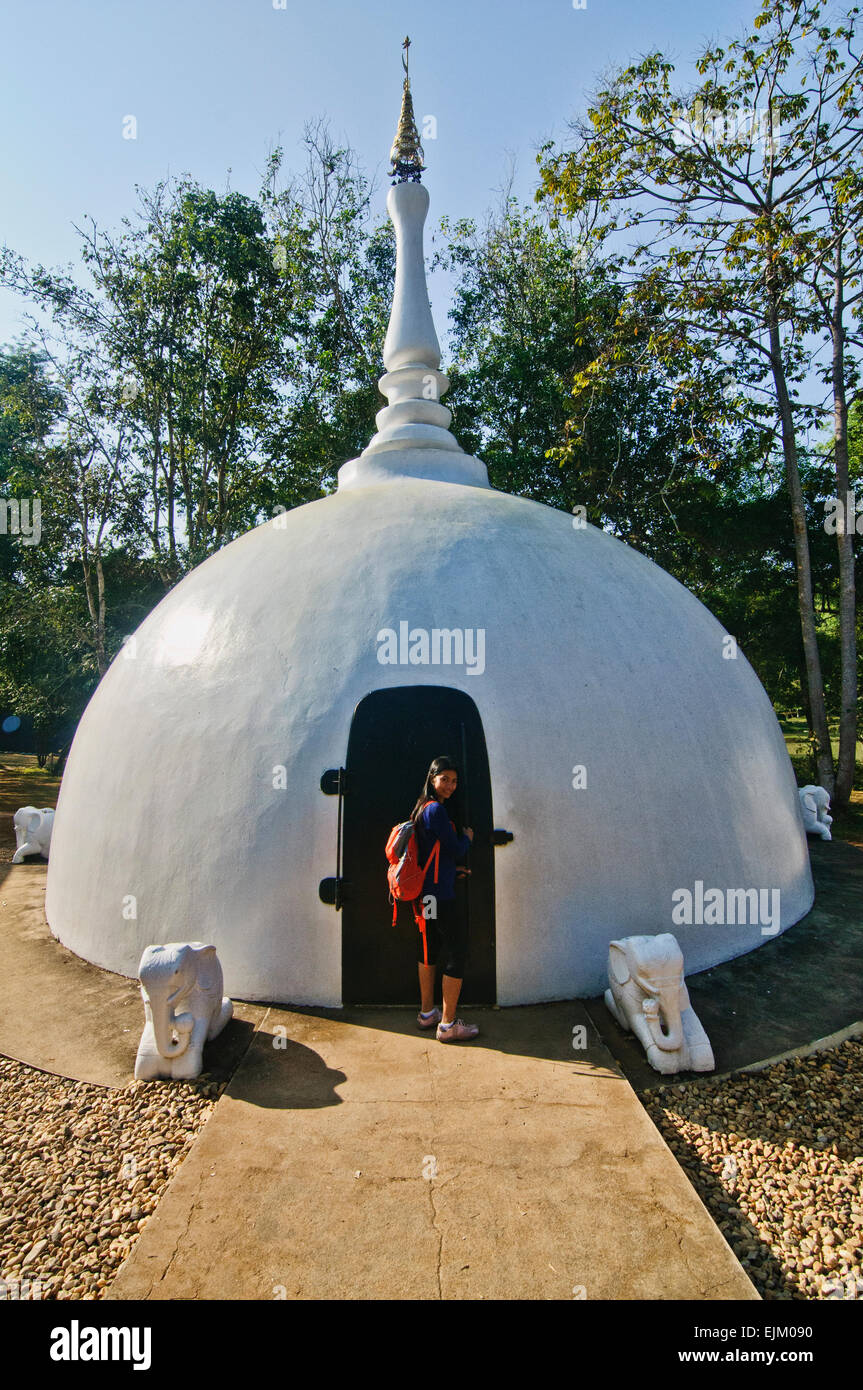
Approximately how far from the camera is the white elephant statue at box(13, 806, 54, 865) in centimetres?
1012

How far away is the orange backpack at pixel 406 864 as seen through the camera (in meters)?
4.46

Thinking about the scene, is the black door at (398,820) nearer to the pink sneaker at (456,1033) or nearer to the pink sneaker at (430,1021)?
the pink sneaker at (430,1021)

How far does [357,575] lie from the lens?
20.0ft

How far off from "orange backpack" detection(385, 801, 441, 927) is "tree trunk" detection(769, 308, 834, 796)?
13.2 metres

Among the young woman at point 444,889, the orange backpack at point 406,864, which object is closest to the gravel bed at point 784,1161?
the young woman at point 444,889

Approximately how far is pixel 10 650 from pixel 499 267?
20.5m

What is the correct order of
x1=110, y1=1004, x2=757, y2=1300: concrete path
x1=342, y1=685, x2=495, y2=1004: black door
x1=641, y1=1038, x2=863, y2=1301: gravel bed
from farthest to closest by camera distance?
1. x1=342, y1=685, x2=495, y2=1004: black door
2. x1=641, y1=1038, x2=863, y2=1301: gravel bed
3. x1=110, y1=1004, x2=757, y2=1300: concrete path

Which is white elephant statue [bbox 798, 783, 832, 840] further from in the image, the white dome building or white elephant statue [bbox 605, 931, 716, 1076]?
white elephant statue [bbox 605, 931, 716, 1076]

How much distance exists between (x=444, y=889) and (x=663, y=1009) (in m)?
1.60

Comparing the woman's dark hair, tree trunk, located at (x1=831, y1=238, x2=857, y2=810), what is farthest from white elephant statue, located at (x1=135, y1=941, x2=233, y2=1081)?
tree trunk, located at (x1=831, y1=238, x2=857, y2=810)

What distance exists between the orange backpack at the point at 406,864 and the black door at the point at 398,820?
57cm
